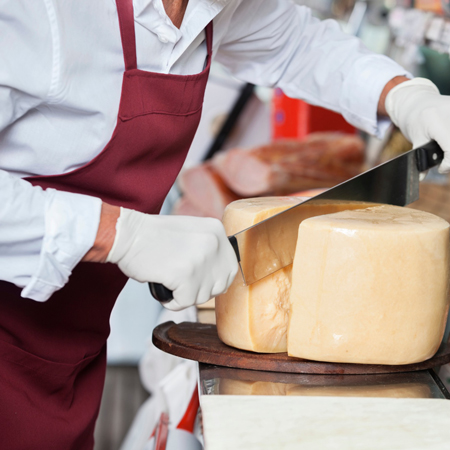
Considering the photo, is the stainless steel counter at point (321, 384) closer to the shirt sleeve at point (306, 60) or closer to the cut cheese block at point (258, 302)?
the cut cheese block at point (258, 302)

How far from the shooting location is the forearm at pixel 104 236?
0.82m

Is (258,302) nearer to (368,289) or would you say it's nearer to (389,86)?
(368,289)

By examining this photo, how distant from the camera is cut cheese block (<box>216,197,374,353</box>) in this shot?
102 centimetres

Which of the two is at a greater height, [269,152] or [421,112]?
[421,112]

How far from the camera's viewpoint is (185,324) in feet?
3.93

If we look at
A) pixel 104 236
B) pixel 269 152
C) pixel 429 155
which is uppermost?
pixel 429 155

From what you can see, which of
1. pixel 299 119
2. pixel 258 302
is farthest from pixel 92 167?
pixel 299 119

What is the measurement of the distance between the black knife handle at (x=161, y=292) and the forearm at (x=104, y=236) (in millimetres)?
101

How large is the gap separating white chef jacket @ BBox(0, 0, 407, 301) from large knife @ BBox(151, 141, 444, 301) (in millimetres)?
192

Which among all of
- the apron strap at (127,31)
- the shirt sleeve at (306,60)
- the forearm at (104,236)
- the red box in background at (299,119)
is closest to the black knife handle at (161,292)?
the forearm at (104,236)

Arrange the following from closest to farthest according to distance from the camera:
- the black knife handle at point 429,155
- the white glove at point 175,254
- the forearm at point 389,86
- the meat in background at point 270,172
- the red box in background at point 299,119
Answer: the white glove at point 175,254 → the black knife handle at point 429,155 → the forearm at point 389,86 → the meat in background at point 270,172 → the red box in background at point 299,119

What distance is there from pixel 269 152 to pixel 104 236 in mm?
1805

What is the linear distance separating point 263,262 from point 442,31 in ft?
3.78

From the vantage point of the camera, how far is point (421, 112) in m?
1.26
